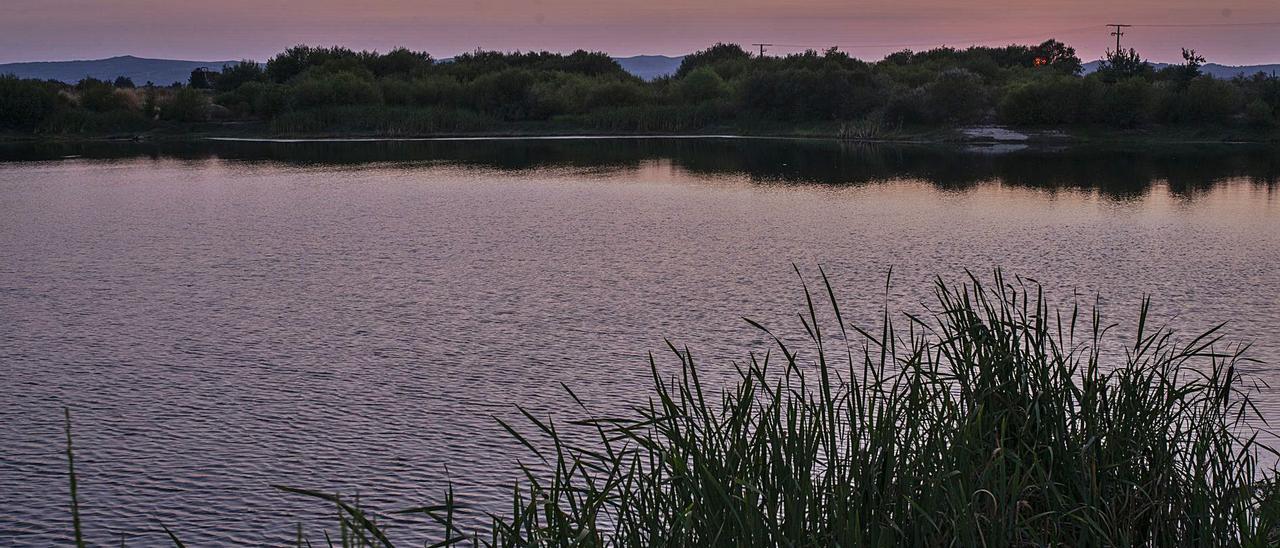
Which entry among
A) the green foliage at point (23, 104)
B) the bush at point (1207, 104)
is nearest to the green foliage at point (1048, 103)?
the bush at point (1207, 104)

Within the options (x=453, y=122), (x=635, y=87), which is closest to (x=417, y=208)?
(x=453, y=122)

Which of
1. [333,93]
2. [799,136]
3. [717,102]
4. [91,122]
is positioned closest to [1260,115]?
[799,136]

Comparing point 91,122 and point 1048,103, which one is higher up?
point 91,122

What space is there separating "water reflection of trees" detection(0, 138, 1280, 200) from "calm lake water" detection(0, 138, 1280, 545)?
558 mm

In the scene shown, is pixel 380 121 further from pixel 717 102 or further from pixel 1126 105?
pixel 1126 105

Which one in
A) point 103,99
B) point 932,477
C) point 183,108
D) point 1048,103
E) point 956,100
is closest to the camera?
point 932,477

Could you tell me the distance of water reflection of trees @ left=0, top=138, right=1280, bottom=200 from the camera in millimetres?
26844

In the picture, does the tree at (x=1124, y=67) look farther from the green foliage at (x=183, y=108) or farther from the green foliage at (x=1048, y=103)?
the green foliage at (x=183, y=108)

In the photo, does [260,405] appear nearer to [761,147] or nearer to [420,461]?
[420,461]

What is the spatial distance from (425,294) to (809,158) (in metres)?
23.7

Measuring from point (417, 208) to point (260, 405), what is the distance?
1346cm

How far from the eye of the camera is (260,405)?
Result: 812 cm

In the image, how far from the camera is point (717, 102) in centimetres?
5344

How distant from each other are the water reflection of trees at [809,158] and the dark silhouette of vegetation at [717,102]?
4.47m
